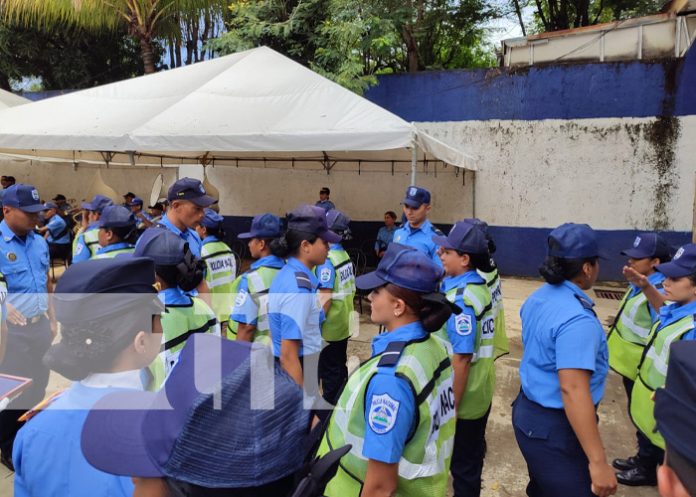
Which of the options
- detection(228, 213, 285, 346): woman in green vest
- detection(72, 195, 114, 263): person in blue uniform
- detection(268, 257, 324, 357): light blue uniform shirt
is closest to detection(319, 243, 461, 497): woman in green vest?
detection(268, 257, 324, 357): light blue uniform shirt

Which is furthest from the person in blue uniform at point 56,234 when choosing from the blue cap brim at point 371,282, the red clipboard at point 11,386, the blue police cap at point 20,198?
the blue cap brim at point 371,282

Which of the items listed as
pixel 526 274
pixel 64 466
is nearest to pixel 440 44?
pixel 526 274

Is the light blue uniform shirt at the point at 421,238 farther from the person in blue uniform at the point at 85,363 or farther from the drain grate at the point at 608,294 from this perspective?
the drain grate at the point at 608,294

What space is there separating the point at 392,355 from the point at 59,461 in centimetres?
98

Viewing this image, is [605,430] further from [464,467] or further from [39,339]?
[39,339]

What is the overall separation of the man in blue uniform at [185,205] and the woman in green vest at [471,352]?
1912 mm

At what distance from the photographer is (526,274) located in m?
10.0

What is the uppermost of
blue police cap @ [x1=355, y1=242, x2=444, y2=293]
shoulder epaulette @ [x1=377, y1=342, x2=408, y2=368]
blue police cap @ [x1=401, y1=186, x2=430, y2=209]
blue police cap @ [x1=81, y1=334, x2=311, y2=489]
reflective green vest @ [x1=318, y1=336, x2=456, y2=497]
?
blue police cap @ [x1=401, y1=186, x2=430, y2=209]

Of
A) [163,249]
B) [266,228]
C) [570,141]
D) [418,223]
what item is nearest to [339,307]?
[266,228]

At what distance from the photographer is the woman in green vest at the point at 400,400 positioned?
1.59 metres

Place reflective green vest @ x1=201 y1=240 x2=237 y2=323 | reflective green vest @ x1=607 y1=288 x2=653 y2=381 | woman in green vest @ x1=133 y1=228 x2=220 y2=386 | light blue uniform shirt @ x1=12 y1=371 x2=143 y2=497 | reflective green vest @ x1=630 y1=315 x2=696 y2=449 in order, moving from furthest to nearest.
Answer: reflective green vest @ x1=201 y1=240 x2=237 y2=323, reflective green vest @ x1=607 y1=288 x2=653 y2=381, reflective green vest @ x1=630 y1=315 x2=696 y2=449, woman in green vest @ x1=133 y1=228 x2=220 y2=386, light blue uniform shirt @ x1=12 y1=371 x2=143 y2=497

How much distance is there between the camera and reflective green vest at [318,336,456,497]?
165 cm

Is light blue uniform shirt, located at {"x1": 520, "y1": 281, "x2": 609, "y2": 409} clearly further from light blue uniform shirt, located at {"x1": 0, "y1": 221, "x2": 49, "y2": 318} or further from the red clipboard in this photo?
light blue uniform shirt, located at {"x1": 0, "y1": 221, "x2": 49, "y2": 318}

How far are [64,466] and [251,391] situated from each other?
2.02ft
